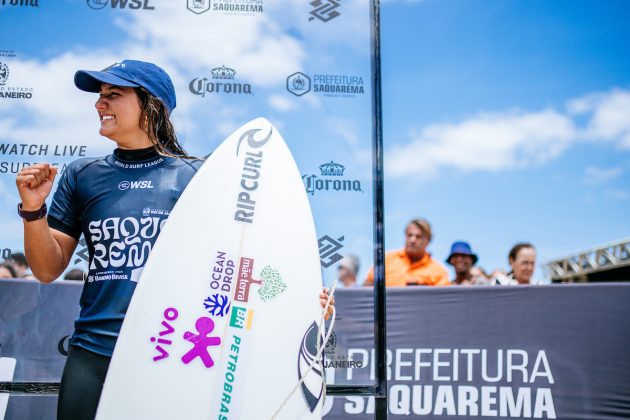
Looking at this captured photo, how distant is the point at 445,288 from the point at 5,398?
2168 millimetres

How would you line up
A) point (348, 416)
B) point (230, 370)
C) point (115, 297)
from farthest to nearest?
point (348, 416)
point (230, 370)
point (115, 297)

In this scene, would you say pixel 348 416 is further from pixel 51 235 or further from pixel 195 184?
pixel 51 235

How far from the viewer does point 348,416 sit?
2848 millimetres

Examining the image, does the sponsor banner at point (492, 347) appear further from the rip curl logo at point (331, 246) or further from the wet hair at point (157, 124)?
the wet hair at point (157, 124)

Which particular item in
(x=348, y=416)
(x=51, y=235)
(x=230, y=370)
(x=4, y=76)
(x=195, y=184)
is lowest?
(x=348, y=416)

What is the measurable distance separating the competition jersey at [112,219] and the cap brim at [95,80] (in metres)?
0.19

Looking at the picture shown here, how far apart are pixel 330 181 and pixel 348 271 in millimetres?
710

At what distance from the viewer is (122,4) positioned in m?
2.40

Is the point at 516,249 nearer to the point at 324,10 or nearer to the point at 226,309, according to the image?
the point at 324,10

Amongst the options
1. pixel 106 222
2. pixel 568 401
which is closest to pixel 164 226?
pixel 106 222

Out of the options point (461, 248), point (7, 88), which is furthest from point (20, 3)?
point (461, 248)

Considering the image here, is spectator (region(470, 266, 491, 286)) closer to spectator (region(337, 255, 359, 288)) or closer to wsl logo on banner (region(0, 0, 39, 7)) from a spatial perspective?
spectator (region(337, 255, 359, 288))

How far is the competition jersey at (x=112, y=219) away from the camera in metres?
1.43

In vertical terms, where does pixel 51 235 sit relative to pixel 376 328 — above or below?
above
